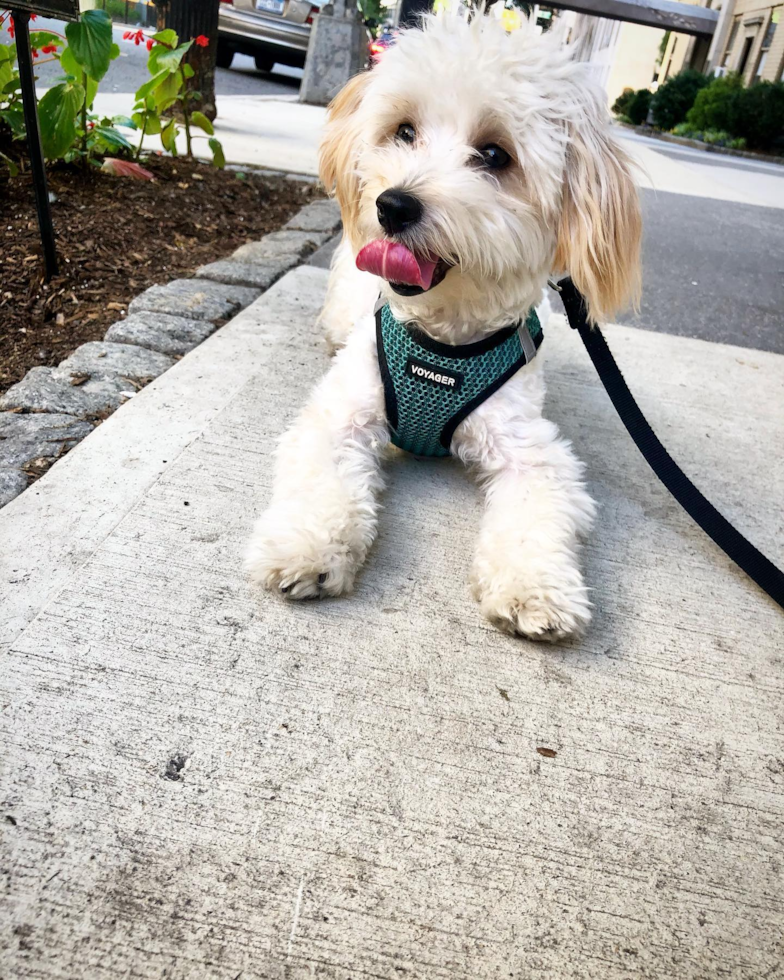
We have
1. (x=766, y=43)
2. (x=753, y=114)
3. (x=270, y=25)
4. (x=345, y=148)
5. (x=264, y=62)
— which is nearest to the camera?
(x=345, y=148)

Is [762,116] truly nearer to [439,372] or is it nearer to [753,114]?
[753,114]

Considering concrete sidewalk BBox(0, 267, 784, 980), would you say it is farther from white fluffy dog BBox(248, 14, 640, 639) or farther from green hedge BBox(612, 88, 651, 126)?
green hedge BBox(612, 88, 651, 126)

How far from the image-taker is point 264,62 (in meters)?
16.9

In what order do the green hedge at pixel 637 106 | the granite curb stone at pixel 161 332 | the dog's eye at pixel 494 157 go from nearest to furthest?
the dog's eye at pixel 494 157 < the granite curb stone at pixel 161 332 < the green hedge at pixel 637 106

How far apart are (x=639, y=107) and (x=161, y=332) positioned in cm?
3374

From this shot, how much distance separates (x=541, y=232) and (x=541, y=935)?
5.92ft

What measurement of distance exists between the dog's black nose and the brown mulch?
182cm

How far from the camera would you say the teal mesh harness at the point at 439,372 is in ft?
7.93

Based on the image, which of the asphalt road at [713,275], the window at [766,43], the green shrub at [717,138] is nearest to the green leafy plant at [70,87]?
the asphalt road at [713,275]

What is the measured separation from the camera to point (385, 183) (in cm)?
223

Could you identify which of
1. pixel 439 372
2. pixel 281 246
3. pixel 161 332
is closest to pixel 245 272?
pixel 281 246

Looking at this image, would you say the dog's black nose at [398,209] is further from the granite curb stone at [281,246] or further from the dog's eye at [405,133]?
the granite curb stone at [281,246]

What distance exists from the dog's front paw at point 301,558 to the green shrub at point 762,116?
24823 mm

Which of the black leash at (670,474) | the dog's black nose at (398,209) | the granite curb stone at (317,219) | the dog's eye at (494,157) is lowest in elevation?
the granite curb stone at (317,219)
